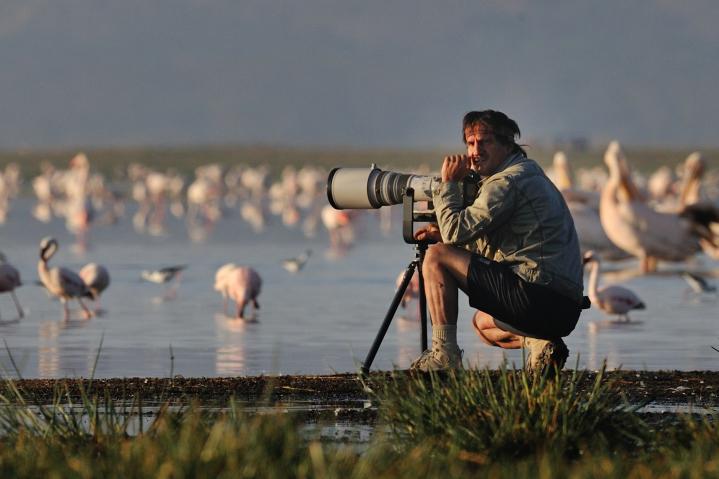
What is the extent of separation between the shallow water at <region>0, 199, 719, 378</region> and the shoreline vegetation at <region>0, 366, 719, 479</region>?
16.0 inches

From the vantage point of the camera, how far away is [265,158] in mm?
102062

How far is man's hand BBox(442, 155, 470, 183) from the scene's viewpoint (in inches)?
304

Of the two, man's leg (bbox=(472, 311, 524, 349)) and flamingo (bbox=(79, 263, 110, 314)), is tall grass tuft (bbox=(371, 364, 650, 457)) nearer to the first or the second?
man's leg (bbox=(472, 311, 524, 349))

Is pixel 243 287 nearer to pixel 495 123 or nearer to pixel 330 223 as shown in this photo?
pixel 495 123

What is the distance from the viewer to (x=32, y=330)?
499 inches

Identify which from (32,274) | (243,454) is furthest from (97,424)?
(32,274)

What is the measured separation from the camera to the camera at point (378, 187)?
26.1ft

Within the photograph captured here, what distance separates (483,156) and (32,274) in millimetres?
12162

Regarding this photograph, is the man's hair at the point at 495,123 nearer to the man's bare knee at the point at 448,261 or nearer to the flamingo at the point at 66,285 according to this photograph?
the man's bare knee at the point at 448,261

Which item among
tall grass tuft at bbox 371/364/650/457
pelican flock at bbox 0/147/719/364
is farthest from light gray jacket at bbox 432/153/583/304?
pelican flock at bbox 0/147/719/364

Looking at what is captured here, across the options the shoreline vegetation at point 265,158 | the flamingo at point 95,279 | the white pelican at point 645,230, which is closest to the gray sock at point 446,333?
the flamingo at point 95,279

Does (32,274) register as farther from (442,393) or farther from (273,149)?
(273,149)

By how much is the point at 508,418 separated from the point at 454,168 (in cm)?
190

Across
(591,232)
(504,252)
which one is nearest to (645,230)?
(591,232)
